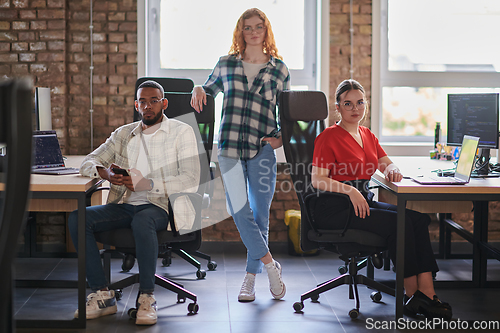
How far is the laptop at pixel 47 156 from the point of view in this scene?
8.56ft

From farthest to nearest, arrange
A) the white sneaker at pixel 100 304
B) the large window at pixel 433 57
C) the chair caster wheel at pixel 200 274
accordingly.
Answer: the large window at pixel 433 57, the chair caster wheel at pixel 200 274, the white sneaker at pixel 100 304

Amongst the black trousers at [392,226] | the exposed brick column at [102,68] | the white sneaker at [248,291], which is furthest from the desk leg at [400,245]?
the exposed brick column at [102,68]

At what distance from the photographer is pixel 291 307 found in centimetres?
269

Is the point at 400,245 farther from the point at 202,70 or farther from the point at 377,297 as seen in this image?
the point at 202,70

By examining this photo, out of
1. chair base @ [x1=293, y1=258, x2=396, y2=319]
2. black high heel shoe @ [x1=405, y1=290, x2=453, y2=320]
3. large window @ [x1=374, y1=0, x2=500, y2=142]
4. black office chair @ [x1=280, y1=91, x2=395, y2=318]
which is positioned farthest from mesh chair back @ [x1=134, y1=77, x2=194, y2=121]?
black high heel shoe @ [x1=405, y1=290, x2=453, y2=320]

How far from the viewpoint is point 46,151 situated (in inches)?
106

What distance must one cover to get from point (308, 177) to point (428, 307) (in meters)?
0.88

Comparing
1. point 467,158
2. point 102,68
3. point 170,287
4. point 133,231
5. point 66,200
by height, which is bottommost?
point 170,287

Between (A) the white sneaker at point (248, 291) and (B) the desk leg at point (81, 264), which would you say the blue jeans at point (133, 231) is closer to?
(B) the desk leg at point (81, 264)

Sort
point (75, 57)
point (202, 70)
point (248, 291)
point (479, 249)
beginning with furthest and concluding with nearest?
1. point (202, 70)
2. point (75, 57)
3. point (479, 249)
4. point (248, 291)

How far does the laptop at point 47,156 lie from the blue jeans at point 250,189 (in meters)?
0.84

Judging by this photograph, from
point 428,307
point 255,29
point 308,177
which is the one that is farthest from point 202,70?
point 428,307

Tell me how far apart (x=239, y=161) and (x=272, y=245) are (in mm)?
1406

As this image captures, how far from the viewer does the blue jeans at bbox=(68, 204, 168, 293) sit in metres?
2.38
